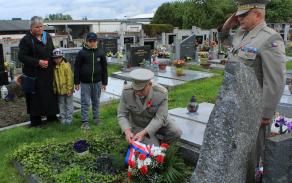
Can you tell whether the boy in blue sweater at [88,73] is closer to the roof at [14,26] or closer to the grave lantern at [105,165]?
the grave lantern at [105,165]

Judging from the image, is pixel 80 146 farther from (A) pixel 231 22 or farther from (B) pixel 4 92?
(B) pixel 4 92

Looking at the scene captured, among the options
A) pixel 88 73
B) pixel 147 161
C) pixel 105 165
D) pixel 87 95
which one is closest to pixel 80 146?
pixel 105 165

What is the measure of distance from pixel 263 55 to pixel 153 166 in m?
1.58

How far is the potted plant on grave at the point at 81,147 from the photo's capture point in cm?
350

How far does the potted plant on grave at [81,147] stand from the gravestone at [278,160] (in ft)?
7.69

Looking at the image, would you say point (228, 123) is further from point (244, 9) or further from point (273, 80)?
point (244, 9)

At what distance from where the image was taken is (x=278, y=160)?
6.37 feet

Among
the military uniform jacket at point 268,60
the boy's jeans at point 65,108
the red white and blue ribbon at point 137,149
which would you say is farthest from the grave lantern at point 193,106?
the boy's jeans at point 65,108

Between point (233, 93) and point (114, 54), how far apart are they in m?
13.0

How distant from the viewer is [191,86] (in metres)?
8.09

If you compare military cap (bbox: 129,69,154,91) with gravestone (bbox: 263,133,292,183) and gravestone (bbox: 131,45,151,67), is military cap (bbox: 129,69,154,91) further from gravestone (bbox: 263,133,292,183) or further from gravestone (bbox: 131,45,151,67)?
gravestone (bbox: 131,45,151,67)

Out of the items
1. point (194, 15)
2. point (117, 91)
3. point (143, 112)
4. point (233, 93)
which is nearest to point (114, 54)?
point (117, 91)

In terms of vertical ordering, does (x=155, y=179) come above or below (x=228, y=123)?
below

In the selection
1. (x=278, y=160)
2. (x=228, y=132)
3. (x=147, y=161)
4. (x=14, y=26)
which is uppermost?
(x=14, y=26)
